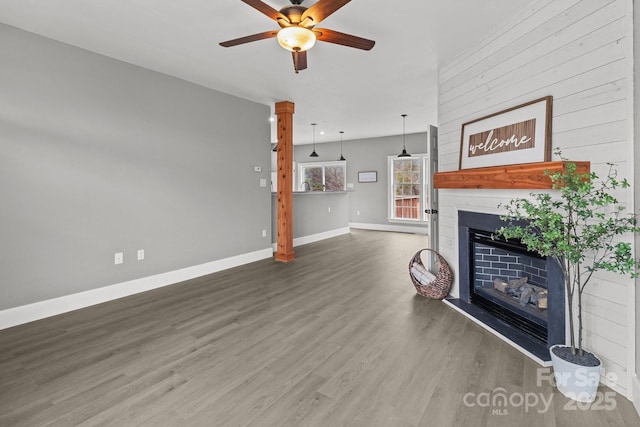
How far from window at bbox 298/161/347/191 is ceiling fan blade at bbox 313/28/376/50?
7.01 meters

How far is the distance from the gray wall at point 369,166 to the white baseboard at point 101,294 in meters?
4.98

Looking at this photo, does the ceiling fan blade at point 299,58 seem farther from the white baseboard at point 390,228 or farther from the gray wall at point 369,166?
the white baseboard at point 390,228

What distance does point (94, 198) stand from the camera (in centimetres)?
335

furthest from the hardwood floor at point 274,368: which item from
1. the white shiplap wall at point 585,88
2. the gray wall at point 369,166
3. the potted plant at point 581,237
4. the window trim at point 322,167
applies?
the window trim at point 322,167

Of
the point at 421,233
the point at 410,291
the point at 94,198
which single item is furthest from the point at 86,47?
the point at 421,233

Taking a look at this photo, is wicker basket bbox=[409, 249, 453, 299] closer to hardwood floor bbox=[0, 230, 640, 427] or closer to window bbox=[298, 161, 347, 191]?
hardwood floor bbox=[0, 230, 640, 427]

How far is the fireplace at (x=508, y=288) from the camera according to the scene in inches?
87.0

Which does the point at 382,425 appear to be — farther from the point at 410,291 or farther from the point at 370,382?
Result: the point at 410,291

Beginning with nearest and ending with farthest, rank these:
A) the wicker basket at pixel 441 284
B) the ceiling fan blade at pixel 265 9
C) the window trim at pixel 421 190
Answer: the ceiling fan blade at pixel 265 9
the wicker basket at pixel 441 284
the window trim at pixel 421 190

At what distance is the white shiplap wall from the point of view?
71.4 inches

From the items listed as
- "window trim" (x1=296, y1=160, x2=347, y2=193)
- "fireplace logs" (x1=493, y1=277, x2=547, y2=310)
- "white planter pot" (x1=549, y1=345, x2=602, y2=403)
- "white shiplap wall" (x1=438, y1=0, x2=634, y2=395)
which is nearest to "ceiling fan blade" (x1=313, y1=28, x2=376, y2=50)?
"white shiplap wall" (x1=438, y1=0, x2=634, y2=395)

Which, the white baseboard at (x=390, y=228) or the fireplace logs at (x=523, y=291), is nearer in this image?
the fireplace logs at (x=523, y=291)

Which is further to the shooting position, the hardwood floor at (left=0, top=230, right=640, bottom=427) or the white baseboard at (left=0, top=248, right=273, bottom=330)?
the white baseboard at (left=0, top=248, right=273, bottom=330)

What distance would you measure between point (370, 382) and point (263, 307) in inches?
60.9
